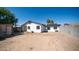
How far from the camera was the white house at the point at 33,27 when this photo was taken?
3342 millimetres

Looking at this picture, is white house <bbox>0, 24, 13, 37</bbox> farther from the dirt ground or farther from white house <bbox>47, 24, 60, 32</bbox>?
white house <bbox>47, 24, 60, 32</bbox>

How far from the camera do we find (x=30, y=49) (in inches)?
131

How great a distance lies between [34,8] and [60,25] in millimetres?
468

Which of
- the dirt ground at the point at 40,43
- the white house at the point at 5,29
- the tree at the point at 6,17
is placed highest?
the tree at the point at 6,17

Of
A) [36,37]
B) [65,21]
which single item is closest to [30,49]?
[36,37]

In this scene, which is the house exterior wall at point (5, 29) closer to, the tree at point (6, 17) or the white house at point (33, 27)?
the tree at point (6, 17)

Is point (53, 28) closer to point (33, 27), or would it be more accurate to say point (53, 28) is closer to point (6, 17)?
point (33, 27)

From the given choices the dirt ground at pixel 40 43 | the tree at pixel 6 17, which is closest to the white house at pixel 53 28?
the dirt ground at pixel 40 43

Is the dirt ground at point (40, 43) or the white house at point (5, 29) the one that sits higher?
the white house at point (5, 29)

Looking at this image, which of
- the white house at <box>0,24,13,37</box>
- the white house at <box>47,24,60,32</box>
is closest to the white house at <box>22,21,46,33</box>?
the white house at <box>47,24,60,32</box>

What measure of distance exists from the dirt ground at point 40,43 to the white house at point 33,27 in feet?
0.35

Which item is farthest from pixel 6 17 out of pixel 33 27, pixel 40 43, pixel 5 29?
pixel 40 43
